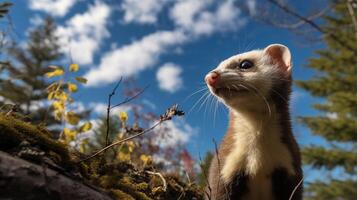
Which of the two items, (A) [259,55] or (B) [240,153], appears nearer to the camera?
(B) [240,153]

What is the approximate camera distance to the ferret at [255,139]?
4.00m

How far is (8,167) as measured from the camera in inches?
82.4

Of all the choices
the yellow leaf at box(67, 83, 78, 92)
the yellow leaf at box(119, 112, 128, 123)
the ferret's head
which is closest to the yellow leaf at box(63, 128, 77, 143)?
the yellow leaf at box(67, 83, 78, 92)

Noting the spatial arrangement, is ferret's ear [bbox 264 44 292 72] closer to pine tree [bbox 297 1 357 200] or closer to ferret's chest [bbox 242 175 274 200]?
ferret's chest [bbox 242 175 274 200]

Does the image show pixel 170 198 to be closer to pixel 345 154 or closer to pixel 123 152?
pixel 123 152

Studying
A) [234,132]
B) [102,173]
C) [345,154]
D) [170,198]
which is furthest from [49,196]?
[345,154]

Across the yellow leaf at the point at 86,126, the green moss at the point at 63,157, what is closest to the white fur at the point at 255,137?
the green moss at the point at 63,157

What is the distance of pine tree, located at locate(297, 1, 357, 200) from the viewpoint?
27484 millimetres

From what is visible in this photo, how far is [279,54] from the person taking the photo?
4961 mm

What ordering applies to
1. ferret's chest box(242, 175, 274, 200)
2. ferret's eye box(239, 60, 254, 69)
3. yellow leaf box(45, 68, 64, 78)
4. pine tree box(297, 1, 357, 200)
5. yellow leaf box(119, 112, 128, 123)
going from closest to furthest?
ferret's chest box(242, 175, 274, 200)
ferret's eye box(239, 60, 254, 69)
yellow leaf box(119, 112, 128, 123)
yellow leaf box(45, 68, 64, 78)
pine tree box(297, 1, 357, 200)

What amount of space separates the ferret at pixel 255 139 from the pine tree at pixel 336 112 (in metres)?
23.4

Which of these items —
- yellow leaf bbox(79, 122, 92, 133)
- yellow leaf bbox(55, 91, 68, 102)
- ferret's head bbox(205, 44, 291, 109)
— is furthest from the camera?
yellow leaf bbox(55, 91, 68, 102)

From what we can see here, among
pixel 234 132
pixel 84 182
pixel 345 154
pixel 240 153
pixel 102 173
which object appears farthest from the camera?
pixel 345 154

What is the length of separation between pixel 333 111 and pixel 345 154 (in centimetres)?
297
